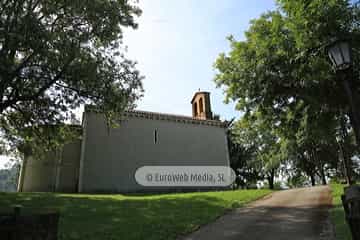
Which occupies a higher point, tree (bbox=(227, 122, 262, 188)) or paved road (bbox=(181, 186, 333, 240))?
tree (bbox=(227, 122, 262, 188))

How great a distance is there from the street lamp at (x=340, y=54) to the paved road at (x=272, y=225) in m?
4.57

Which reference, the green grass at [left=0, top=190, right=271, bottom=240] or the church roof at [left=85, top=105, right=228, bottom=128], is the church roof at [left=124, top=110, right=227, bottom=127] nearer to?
the church roof at [left=85, top=105, right=228, bottom=128]

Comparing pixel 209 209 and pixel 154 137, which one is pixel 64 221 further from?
pixel 154 137

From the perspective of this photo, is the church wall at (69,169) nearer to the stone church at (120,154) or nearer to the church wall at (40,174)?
the stone church at (120,154)

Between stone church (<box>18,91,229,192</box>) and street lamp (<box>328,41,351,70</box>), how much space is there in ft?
58.7

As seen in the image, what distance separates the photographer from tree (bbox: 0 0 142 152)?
1161 centimetres

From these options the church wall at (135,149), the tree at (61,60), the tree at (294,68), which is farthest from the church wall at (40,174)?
the tree at (294,68)

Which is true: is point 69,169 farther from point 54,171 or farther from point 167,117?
point 167,117

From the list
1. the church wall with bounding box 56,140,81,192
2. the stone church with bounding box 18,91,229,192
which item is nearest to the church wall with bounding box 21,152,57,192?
the stone church with bounding box 18,91,229,192

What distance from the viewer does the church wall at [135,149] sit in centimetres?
2133

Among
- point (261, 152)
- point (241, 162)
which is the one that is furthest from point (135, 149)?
point (241, 162)

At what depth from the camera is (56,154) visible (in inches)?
895

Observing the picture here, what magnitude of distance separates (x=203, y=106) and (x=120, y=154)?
1159 cm

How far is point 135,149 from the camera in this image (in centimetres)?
2311
